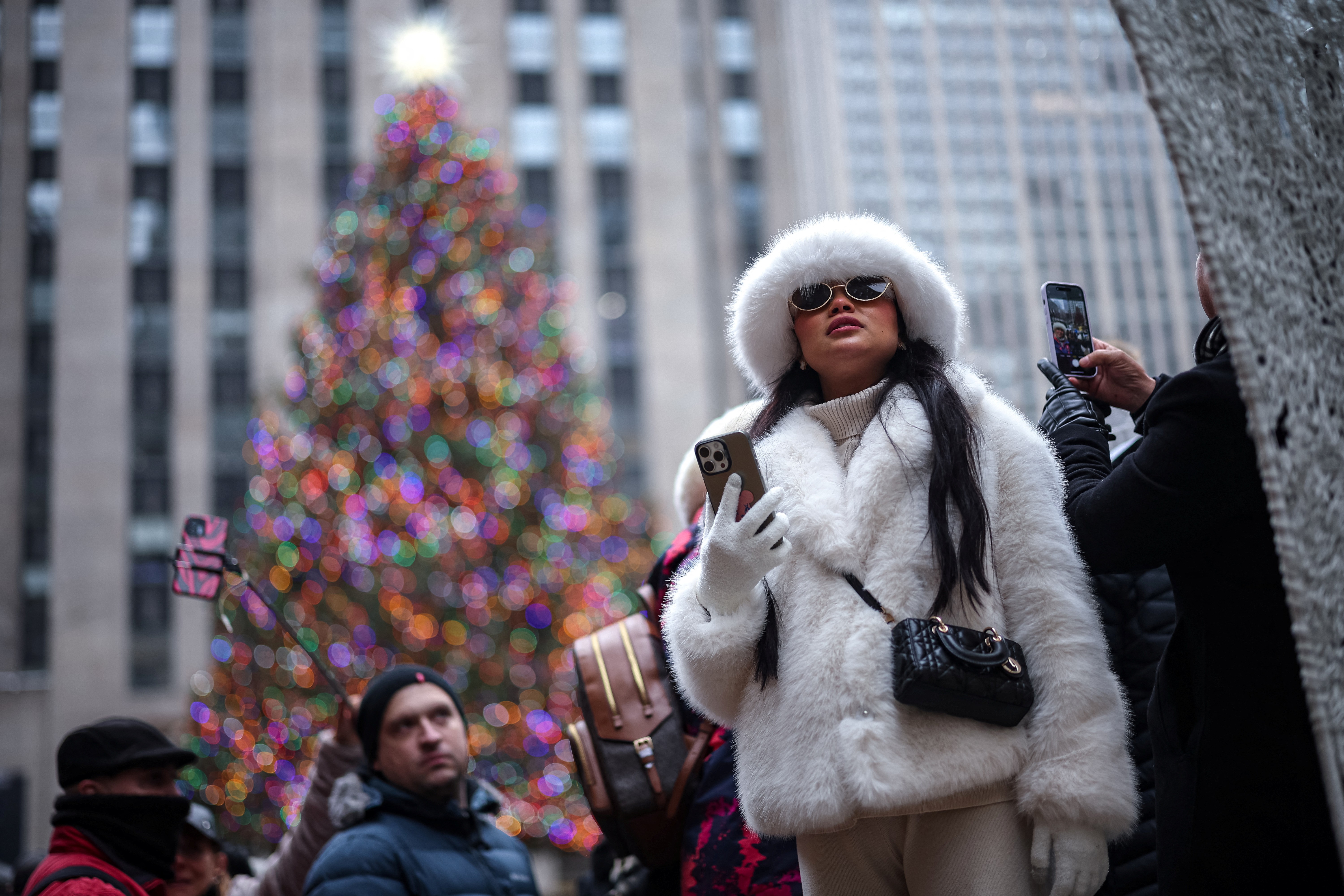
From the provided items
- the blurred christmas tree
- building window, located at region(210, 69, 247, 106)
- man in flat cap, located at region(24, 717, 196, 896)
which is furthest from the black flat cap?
building window, located at region(210, 69, 247, 106)

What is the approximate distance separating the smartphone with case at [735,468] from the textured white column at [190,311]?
22571mm

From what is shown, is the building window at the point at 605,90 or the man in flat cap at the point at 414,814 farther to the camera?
the building window at the point at 605,90

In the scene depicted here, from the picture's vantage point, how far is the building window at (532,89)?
89.1 feet

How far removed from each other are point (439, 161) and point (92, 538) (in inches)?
633

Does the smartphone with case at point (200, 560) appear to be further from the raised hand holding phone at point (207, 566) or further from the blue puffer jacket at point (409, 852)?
the blue puffer jacket at point (409, 852)

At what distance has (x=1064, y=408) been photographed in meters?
2.54

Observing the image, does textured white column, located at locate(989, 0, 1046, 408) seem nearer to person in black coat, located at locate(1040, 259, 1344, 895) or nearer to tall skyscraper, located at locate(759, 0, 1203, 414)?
tall skyscraper, located at locate(759, 0, 1203, 414)

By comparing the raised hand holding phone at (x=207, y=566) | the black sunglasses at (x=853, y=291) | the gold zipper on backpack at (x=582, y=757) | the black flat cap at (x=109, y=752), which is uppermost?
the black sunglasses at (x=853, y=291)

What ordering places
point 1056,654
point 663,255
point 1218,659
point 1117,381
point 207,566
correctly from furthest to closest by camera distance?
point 663,255 < point 207,566 < point 1117,381 < point 1056,654 < point 1218,659

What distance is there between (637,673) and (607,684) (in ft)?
0.32

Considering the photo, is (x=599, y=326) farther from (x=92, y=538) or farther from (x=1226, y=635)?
(x=1226, y=635)

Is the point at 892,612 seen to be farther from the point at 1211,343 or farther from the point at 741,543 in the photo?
the point at 1211,343

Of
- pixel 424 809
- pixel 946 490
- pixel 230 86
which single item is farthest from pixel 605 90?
pixel 946 490

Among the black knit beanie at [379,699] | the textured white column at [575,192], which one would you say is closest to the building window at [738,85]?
the textured white column at [575,192]
